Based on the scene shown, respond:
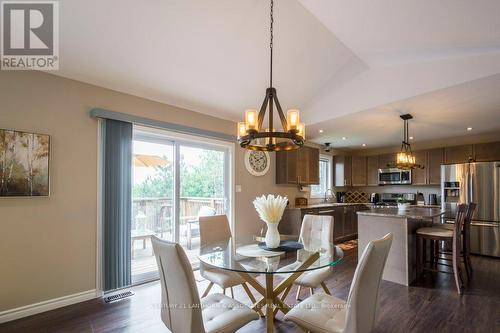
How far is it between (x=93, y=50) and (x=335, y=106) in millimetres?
3339

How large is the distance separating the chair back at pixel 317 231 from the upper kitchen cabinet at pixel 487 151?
4.70 m

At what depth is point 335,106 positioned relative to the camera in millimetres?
4125

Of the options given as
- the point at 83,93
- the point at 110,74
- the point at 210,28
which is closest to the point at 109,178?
the point at 83,93

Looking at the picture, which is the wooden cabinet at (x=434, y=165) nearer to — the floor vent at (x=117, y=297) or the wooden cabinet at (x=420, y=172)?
the wooden cabinet at (x=420, y=172)

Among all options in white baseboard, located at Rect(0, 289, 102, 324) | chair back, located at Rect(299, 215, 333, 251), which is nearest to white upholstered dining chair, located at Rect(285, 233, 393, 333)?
chair back, located at Rect(299, 215, 333, 251)

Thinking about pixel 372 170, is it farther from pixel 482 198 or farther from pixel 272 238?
pixel 272 238

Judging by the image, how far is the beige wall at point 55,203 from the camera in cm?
242

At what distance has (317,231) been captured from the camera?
282cm

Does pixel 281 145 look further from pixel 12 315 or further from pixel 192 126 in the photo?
pixel 12 315

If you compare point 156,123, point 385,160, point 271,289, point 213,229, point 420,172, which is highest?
point 156,123

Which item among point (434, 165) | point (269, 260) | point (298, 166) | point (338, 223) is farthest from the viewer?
point (434, 165)

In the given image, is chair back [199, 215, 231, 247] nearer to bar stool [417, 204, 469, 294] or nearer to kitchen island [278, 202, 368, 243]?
kitchen island [278, 202, 368, 243]

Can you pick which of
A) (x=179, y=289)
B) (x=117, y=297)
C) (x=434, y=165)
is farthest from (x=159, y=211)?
(x=434, y=165)

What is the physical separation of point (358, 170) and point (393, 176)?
0.88m
